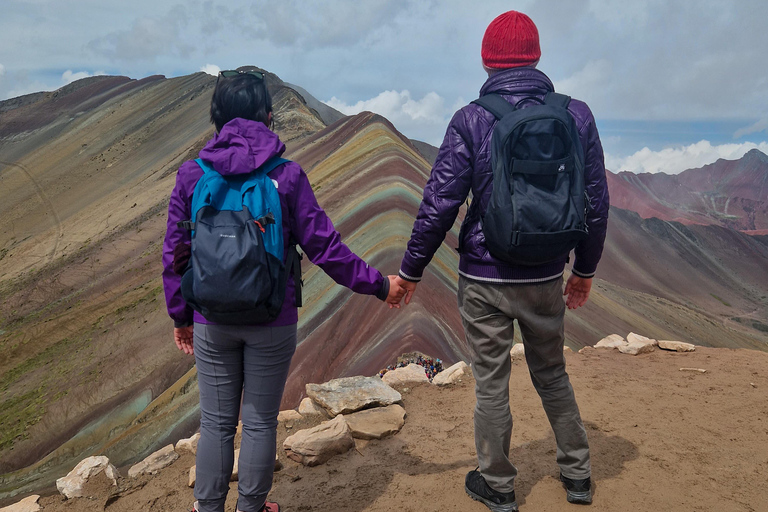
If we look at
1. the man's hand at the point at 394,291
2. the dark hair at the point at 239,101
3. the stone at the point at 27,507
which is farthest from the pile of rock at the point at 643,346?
the stone at the point at 27,507

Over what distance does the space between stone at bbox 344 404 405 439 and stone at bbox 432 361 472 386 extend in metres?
0.58

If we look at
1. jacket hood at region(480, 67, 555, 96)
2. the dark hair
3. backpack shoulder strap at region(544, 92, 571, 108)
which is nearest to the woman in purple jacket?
the dark hair

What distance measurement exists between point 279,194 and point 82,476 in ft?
7.55

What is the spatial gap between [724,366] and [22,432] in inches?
358

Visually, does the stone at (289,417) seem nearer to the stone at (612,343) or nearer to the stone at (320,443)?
the stone at (320,443)

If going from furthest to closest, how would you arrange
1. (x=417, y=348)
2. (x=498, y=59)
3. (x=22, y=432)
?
(x=22, y=432), (x=417, y=348), (x=498, y=59)

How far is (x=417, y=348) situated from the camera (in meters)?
4.47

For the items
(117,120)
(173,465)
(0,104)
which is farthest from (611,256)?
(0,104)

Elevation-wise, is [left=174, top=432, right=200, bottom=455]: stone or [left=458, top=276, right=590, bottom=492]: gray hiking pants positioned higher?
[left=458, top=276, right=590, bottom=492]: gray hiking pants

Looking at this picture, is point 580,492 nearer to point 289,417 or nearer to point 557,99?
point 557,99

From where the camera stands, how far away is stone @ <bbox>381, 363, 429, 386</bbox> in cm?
388

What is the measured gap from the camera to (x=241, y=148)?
1812 millimetres

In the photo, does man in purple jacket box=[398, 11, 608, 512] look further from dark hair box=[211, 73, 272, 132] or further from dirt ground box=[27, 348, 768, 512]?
dark hair box=[211, 73, 272, 132]

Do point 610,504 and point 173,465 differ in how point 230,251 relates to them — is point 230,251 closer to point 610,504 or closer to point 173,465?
point 610,504
